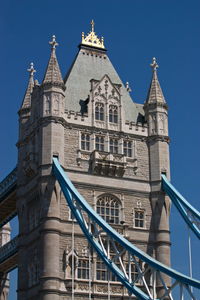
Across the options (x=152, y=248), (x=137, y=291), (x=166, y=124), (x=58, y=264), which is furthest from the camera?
(x=166, y=124)

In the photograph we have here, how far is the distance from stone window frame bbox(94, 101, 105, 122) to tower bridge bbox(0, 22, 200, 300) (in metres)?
0.07

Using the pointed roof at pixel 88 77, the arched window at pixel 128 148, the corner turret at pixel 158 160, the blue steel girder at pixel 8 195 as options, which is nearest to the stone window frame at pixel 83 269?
the corner turret at pixel 158 160

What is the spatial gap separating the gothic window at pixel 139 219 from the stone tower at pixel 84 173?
3 cm

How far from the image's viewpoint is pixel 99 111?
167ft

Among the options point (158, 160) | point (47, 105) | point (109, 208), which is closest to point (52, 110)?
point (47, 105)

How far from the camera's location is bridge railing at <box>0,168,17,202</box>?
177ft

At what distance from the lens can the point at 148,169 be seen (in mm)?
50531

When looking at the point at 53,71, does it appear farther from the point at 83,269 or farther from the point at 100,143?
the point at 83,269

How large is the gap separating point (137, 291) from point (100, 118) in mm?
14241

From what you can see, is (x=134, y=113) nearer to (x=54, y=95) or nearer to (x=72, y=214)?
(x=54, y=95)

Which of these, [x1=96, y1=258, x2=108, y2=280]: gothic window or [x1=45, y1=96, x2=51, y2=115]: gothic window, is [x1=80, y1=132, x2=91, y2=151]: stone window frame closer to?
[x1=45, y1=96, x2=51, y2=115]: gothic window

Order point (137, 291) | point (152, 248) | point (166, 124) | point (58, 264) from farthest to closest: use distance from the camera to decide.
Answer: point (166, 124), point (152, 248), point (58, 264), point (137, 291)

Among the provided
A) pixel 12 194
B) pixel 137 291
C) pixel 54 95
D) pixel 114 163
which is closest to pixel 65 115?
pixel 54 95

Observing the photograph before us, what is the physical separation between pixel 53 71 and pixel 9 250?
1417cm
